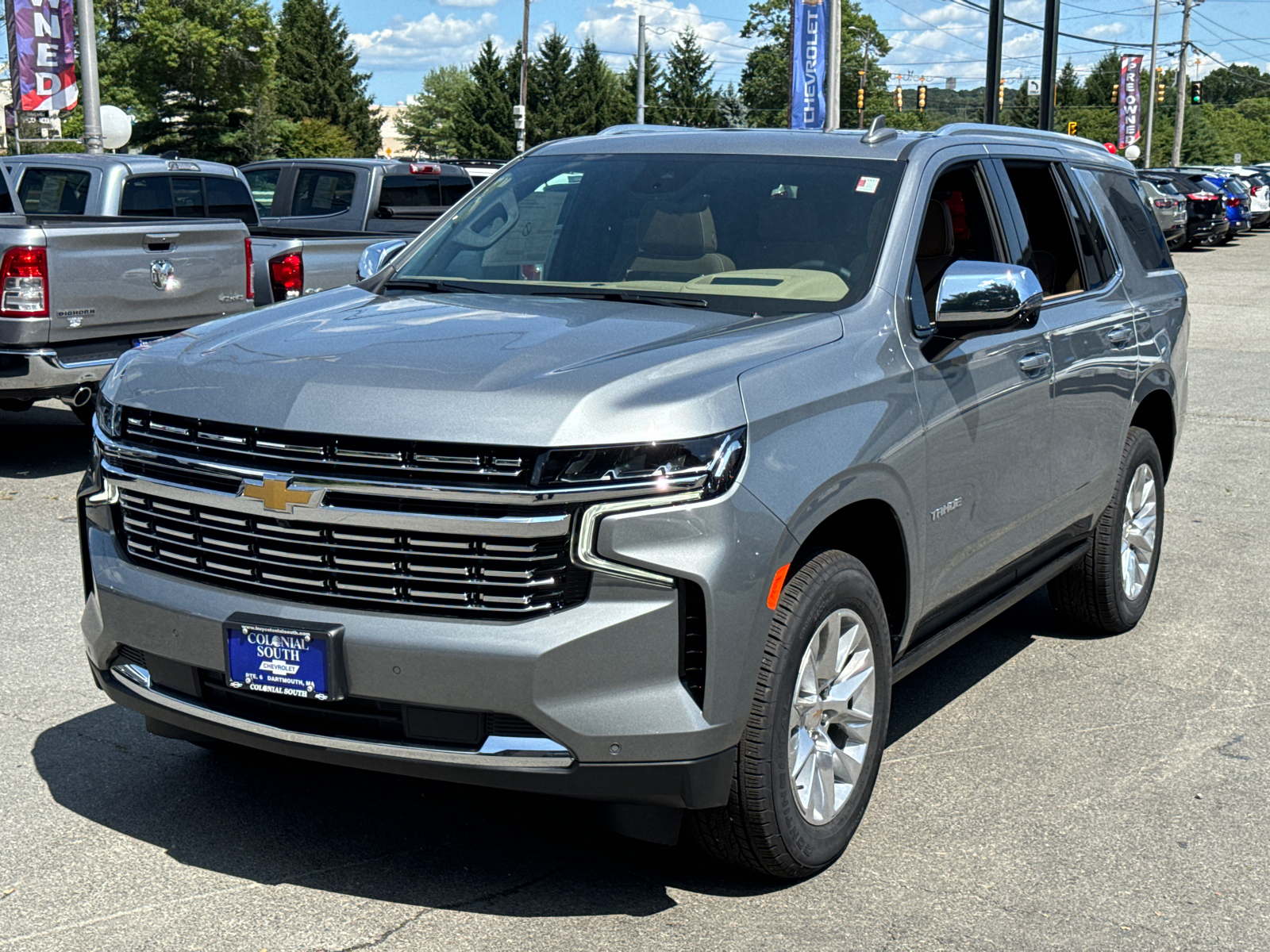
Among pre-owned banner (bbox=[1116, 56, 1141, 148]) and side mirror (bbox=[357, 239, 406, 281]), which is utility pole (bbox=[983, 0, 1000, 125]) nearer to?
side mirror (bbox=[357, 239, 406, 281])

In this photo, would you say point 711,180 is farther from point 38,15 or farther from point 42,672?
point 38,15

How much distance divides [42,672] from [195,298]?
16.4 ft

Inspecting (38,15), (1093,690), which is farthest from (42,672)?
(38,15)

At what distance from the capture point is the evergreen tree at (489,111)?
85625 millimetres

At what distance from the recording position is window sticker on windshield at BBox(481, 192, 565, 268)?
16.2 ft

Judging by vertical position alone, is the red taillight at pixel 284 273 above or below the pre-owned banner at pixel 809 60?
below

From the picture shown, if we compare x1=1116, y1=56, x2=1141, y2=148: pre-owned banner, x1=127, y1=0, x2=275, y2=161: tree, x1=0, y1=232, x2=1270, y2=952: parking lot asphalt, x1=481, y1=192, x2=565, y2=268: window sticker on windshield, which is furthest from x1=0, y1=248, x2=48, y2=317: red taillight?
x1=127, y1=0, x2=275, y2=161: tree

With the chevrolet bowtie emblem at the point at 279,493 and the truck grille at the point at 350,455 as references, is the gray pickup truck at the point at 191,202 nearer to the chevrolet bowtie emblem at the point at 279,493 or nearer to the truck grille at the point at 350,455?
the truck grille at the point at 350,455

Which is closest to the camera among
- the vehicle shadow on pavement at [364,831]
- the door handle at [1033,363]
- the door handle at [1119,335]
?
the vehicle shadow on pavement at [364,831]

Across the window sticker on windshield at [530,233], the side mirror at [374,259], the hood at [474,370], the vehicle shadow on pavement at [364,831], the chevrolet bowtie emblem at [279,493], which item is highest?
the window sticker on windshield at [530,233]

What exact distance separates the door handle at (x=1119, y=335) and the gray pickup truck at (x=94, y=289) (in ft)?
20.1

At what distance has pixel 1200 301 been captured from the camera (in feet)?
80.9

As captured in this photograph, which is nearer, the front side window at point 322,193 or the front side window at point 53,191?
the front side window at point 53,191

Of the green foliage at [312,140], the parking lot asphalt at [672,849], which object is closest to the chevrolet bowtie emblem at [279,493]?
the parking lot asphalt at [672,849]
